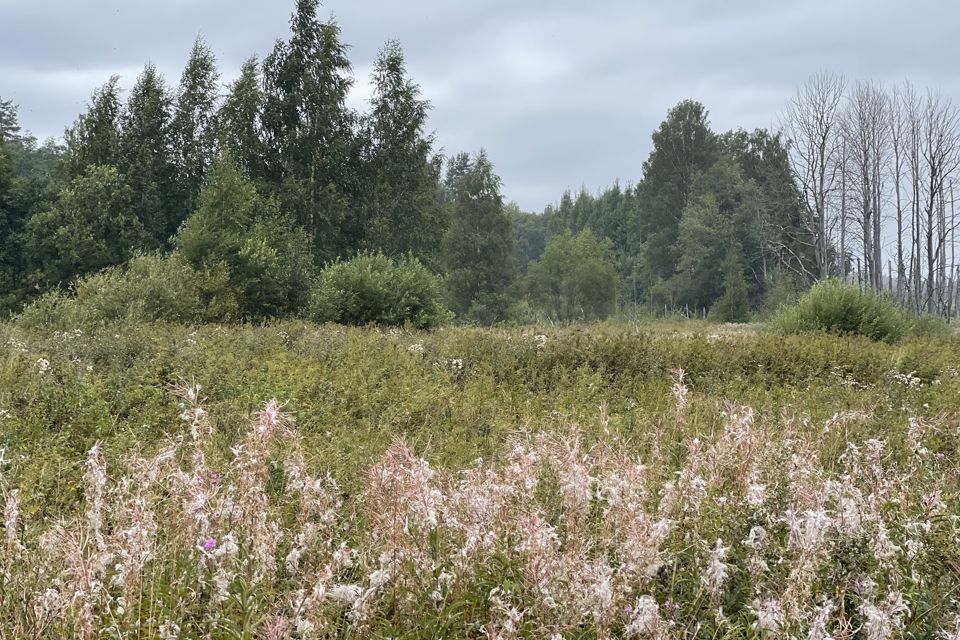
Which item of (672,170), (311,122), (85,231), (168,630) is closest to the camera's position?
(168,630)

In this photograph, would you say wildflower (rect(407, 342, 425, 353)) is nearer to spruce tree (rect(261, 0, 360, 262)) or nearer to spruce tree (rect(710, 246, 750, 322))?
spruce tree (rect(261, 0, 360, 262))

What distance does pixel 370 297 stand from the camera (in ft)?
56.1

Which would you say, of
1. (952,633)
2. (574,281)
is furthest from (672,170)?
(952,633)

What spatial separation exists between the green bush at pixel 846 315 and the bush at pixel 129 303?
13.5 m

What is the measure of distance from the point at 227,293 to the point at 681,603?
650 inches

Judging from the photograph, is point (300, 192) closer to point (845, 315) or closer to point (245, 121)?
point (245, 121)

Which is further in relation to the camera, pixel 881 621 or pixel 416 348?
pixel 416 348

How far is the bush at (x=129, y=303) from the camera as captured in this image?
559 inches

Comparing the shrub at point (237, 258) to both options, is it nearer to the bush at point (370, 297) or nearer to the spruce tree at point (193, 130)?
the bush at point (370, 297)

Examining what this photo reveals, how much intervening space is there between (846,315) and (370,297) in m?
11.0

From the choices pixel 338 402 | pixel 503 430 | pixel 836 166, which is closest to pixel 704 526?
pixel 503 430

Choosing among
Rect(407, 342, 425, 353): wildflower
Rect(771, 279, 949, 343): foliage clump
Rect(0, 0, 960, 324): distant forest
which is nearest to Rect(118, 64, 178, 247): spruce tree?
Rect(0, 0, 960, 324): distant forest

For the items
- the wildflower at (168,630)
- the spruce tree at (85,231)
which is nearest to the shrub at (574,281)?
the spruce tree at (85,231)

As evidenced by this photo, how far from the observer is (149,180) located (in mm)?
29359
